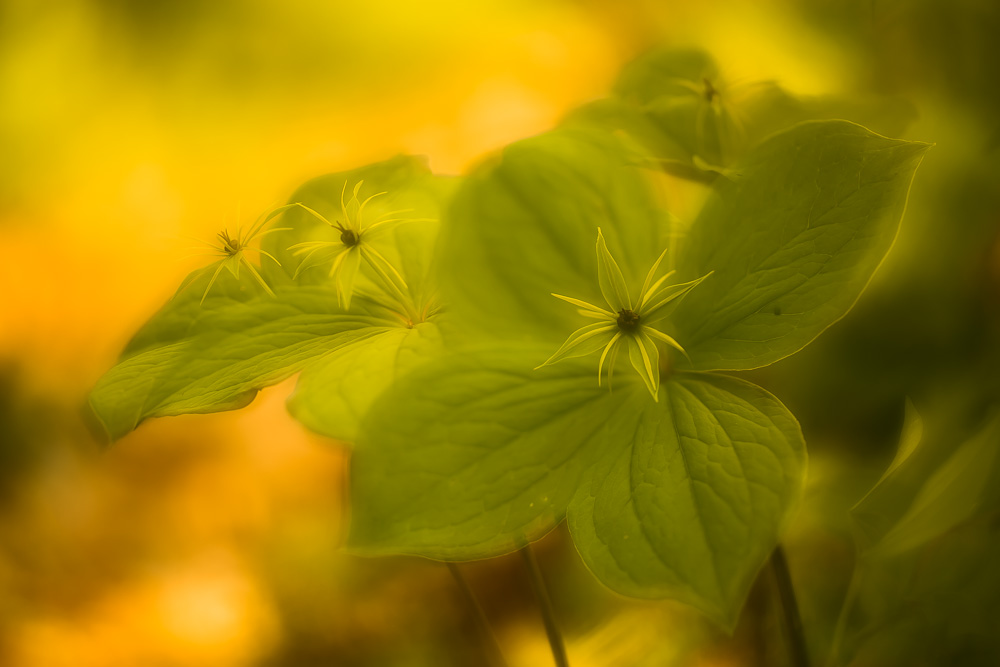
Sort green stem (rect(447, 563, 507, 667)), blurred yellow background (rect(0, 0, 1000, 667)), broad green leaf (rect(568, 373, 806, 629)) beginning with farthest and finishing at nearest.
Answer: blurred yellow background (rect(0, 0, 1000, 667)) → green stem (rect(447, 563, 507, 667)) → broad green leaf (rect(568, 373, 806, 629))

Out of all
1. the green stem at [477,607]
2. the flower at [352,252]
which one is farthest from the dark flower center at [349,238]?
the green stem at [477,607]

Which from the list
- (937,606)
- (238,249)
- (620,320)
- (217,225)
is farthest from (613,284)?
(217,225)

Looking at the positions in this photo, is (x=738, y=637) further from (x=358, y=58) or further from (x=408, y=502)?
(x=358, y=58)

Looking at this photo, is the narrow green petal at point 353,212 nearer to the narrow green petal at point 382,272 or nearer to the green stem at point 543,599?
the narrow green petal at point 382,272

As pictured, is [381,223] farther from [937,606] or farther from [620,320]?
[937,606]

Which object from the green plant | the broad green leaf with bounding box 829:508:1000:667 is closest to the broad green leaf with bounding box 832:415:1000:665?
the broad green leaf with bounding box 829:508:1000:667

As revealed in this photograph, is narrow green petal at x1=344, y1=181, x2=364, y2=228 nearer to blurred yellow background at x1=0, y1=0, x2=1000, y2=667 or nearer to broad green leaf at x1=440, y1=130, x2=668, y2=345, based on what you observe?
broad green leaf at x1=440, y1=130, x2=668, y2=345
